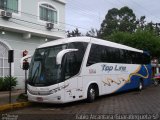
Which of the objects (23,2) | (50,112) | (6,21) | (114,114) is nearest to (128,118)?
(114,114)

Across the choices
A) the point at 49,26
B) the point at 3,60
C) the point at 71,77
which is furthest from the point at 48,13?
the point at 71,77

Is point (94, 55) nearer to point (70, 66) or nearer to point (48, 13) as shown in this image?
point (70, 66)

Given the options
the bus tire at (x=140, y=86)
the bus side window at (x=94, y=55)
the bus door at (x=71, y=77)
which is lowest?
the bus tire at (x=140, y=86)

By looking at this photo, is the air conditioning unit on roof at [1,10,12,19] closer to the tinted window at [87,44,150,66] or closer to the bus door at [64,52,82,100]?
the tinted window at [87,44,150,66]

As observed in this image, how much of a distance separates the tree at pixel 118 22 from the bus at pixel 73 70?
1460 inches

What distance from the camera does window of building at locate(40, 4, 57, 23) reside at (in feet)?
76.4

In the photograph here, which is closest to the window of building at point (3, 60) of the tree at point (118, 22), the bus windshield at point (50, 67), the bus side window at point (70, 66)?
the bus windshield at point (50, 67)

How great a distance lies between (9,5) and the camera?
66.1ft

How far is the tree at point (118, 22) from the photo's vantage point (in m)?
54.9

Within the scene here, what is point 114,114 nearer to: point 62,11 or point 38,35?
point 38,35

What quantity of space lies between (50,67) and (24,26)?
8429 millimetres

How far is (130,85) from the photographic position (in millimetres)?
20094

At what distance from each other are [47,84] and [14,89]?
336 inches

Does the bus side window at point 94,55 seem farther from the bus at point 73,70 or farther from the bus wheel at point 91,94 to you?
the bus wheel at point 91,94
